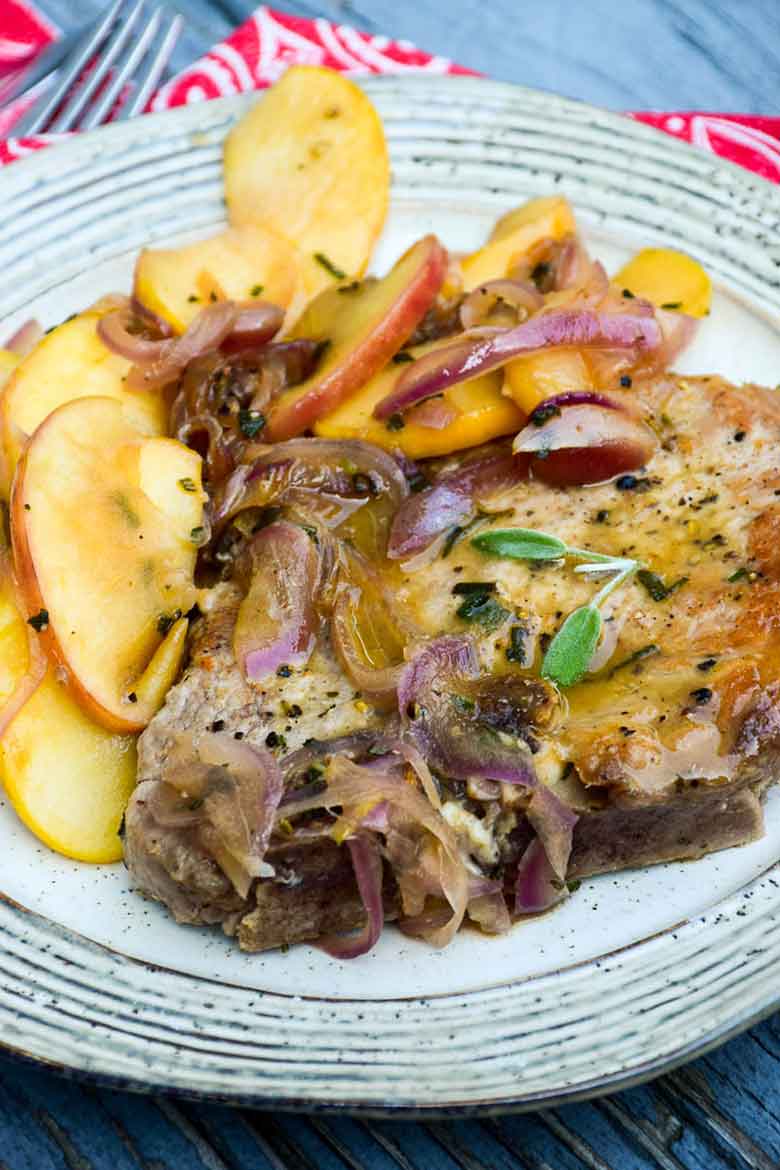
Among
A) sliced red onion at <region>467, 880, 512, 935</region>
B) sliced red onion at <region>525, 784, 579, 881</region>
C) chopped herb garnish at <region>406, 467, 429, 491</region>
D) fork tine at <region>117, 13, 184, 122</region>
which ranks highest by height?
fork tine at <region>117, 13, 184, 122</region>

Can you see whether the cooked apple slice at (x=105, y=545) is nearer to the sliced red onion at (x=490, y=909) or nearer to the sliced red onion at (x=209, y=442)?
the sliced red onion at (x=209, y=442)

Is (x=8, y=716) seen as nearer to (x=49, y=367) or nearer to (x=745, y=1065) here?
(x=49, y=367)

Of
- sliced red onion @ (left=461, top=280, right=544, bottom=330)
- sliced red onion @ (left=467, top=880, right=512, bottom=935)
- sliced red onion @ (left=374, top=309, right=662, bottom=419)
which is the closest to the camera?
sliced red onion @ (left=467, top=880, right=512, bottom=935)

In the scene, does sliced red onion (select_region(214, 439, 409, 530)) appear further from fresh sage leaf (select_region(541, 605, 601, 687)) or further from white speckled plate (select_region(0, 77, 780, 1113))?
white speckled plate (select_region(0, 77, 780, 1113))

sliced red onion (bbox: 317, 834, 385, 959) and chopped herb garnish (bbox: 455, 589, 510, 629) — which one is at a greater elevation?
chopped herb garnish (bbox: 455, 589, 510, 629)

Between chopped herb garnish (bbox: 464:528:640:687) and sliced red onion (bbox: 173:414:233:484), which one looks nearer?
chopped herb garnish (bbox: 464:528:640:687)

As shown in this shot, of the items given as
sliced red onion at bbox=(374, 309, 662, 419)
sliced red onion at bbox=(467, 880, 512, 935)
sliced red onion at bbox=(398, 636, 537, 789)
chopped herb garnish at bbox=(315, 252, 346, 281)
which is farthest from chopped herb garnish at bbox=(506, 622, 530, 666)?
chopped herb garnish at bbox=(315, 252, 346, 281)

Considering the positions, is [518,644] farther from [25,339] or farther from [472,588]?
[25,339]
